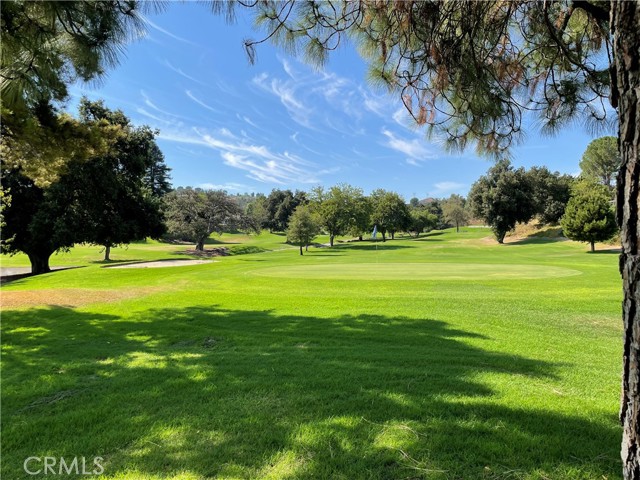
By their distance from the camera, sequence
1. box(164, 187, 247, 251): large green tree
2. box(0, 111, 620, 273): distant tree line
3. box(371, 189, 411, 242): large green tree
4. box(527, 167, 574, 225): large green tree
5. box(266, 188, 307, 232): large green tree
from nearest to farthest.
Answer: box(0, 111, 620, 273): distant tree line, box(164, 187, 247, 251): large green tree, box(527, 167, 574, 225): large green tree, box(371, 189, 411, 242): large green tree, box(266, 188, 307, 232): large green tree

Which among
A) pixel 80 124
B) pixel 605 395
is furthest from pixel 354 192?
pixel 605 395

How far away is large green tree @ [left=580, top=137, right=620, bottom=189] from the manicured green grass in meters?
66.6

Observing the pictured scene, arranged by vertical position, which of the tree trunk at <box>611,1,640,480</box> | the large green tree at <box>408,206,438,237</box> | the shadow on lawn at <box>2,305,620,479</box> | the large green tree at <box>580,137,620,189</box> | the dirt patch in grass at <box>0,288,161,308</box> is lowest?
the dirt patch in grass at <box>0,288,161,308</box>

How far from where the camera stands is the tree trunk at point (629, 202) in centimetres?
141

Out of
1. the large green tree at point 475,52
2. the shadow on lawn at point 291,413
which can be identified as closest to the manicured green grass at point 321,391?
the shadow on lawn at point 291,413

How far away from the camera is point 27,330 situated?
23.1 feet

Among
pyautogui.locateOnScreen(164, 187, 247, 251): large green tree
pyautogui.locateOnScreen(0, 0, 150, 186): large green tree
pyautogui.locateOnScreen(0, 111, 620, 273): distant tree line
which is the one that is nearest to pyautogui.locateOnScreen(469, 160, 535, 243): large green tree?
pyautogui.locateOnScreen(0, 111, 620, 273): distant tree line

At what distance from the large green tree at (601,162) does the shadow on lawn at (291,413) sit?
7082cm

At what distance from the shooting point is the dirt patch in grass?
32.2ft

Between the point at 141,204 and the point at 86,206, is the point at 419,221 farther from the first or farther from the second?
the point at 86,206

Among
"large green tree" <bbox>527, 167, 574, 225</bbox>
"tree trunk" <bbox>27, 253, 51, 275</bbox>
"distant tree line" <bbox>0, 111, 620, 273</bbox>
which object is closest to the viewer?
"distant tree line" <bbox>0, 111, 620, 273</bbox>

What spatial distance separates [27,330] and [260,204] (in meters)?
79.2

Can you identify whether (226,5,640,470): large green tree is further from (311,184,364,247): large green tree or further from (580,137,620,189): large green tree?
(580,137,620,189): large green tree

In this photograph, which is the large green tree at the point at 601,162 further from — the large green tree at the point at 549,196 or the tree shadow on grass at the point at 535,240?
the tree shadow on grass at the point at 535,240
